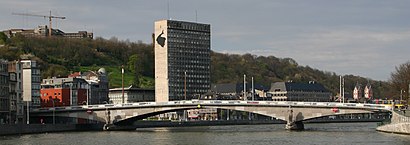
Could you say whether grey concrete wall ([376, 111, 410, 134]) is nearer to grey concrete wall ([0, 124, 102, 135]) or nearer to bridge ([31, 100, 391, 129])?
bridge ([31, 100, 391, 129])

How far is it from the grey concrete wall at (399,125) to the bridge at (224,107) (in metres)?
6.20

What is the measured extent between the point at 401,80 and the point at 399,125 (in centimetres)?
3764

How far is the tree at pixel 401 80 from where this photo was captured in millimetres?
126688

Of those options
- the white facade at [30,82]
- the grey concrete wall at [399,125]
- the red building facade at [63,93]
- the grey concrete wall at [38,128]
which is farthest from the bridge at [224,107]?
the red building facade at [63,93]

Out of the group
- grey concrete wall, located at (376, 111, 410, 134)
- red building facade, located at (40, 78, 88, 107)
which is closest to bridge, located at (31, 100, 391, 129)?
grey concrete wall, located at (376, 111, 410, 134)

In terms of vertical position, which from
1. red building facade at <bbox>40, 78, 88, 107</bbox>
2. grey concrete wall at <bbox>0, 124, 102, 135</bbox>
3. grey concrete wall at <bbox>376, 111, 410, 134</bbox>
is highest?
red building facade at <bbox>40, 78, 88, 107</bbox>

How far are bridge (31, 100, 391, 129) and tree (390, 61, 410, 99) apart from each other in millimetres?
19727

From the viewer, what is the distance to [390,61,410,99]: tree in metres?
127

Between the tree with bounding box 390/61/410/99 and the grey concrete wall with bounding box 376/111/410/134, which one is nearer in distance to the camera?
the grey concrete wall with bounding box 376/111/410/134

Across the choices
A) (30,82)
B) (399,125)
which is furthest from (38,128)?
(399,125)

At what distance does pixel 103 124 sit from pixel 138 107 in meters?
11.3

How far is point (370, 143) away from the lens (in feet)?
260

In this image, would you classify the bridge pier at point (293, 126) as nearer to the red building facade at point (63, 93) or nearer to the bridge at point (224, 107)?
the bridge at point (224, 107)

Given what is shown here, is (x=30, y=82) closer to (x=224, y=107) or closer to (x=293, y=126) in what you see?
(x=224, y=107)
